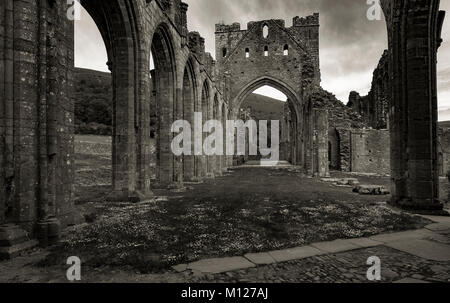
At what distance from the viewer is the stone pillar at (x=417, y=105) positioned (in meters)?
6.44

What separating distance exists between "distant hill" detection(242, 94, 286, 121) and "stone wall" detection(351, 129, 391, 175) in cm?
5810

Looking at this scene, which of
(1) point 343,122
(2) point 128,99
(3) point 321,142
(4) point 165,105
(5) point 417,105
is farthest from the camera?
(1) point 343,122

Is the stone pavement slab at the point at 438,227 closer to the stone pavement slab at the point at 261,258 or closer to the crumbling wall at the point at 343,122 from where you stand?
the stone pavement slab at the point at 261,258

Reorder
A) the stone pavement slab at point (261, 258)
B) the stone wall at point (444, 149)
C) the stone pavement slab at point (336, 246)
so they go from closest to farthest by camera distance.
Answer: the stone pavement slab at point (261, 258)
the stone pavement slab at point (336, 246)
the stone wall at point (444, 149)

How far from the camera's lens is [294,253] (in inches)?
142

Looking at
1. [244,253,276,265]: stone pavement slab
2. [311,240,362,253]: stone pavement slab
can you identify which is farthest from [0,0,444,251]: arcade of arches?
[311,240,362,253]: stone pavement slab

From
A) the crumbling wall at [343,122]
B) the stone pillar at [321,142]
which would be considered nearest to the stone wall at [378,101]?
the crumbling wall at [343,122]

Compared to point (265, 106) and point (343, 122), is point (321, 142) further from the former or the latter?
point (265, 106)

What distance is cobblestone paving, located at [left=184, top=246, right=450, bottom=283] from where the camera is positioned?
2809 mm

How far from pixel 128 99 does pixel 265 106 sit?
292ft

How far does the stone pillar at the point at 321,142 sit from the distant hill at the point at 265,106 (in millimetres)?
61555

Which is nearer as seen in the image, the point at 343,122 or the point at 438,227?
the point at 438,227

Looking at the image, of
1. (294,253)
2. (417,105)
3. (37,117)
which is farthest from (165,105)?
(294,253)

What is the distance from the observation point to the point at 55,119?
14.5 feet
